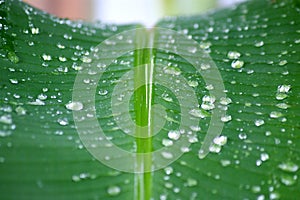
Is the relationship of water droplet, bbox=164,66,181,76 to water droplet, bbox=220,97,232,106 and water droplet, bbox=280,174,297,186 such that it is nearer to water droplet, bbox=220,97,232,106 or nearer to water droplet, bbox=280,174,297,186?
water droplet, bbox=220,97,232,106

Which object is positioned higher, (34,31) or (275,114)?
(34,31)

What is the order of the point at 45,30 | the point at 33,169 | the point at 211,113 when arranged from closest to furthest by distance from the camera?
the point at 33,169
the point at 211,113
the point at 45,30

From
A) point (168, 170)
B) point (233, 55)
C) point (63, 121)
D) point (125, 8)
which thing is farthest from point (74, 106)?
point (125, 8)

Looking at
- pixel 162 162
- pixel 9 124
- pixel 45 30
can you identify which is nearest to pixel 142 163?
pixel 162 162

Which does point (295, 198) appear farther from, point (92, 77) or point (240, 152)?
point (92, 77)

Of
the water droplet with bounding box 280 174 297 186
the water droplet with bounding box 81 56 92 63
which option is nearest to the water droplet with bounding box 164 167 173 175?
the water droplet with bounding box 280 174 297 186

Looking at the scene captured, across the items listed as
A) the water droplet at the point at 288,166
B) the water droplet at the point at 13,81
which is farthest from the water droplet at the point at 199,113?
the water droplet at the point at 13,81

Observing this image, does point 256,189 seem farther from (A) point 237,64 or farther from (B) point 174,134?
(A) point 237,64
